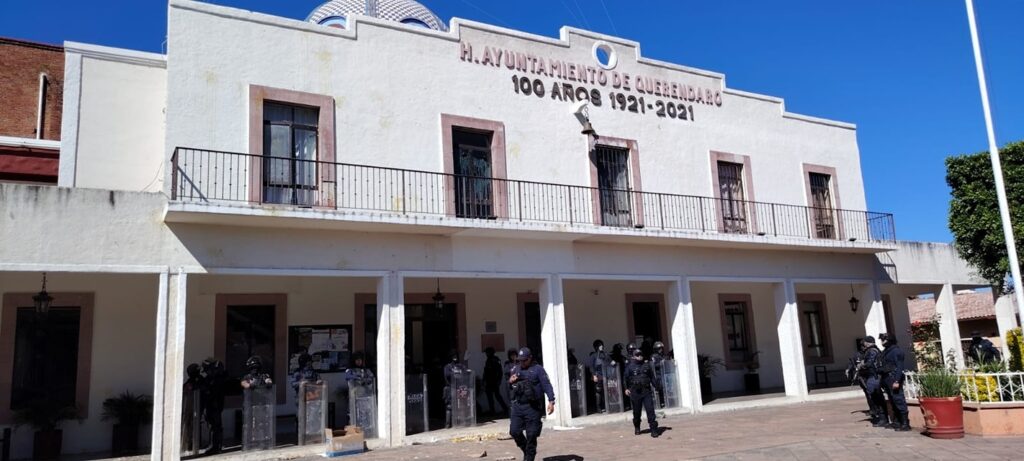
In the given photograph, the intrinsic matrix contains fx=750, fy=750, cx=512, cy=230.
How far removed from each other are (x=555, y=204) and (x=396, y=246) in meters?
3.52

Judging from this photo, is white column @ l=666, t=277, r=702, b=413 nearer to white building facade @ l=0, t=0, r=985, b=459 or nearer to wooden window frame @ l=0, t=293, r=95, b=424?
white building facade @ l=0, t=0, r=985, b=459

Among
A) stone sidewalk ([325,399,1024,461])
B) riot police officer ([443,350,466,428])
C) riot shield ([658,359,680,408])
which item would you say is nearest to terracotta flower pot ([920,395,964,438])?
stone sidewalk ([325,399,1024,461])

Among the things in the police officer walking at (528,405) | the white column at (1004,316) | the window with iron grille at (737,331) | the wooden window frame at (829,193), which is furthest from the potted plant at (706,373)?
the police officer walking at (528,405)

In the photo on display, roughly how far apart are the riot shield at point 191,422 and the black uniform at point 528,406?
209 inches

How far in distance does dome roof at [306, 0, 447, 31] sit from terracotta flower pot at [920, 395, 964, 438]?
14.2 metres

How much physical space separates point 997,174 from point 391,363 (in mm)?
10224

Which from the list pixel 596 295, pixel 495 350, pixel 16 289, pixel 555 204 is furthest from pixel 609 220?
pixel 16 289

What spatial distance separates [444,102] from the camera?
13.9 m

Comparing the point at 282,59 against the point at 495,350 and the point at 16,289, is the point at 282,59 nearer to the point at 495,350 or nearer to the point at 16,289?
the point at 16,289

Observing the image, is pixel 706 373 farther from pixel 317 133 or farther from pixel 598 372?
pixel 317 133

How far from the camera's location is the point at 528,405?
353 inches

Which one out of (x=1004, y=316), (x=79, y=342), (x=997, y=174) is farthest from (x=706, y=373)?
(x=79, y=342)

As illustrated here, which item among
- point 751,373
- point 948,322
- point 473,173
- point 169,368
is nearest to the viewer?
point 169,368

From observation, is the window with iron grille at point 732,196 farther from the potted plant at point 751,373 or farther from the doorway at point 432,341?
the doorway at point 432,341
